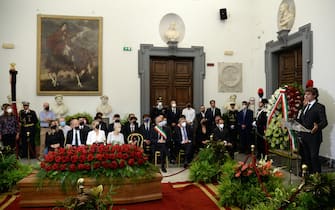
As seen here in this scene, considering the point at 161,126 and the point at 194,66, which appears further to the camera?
the point at 194,66

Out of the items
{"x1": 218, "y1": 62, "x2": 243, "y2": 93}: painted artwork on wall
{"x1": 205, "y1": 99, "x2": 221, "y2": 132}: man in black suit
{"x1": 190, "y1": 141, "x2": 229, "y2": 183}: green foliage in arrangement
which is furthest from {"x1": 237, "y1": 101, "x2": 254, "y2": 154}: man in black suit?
{"x1": 190, "y1": 141, "x2": 229, "y2": 183}: green foliage in arrangement

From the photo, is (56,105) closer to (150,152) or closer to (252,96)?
(150,152)

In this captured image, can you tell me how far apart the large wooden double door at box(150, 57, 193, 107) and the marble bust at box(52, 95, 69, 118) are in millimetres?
2960

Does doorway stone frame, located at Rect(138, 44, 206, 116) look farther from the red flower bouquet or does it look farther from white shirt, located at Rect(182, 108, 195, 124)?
the red flower bouquet

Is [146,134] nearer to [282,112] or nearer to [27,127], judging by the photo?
[282,112]

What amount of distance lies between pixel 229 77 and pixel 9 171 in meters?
8.19

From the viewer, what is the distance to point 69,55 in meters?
11.0

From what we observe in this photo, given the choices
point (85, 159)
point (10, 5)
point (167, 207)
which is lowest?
point (167, 207)

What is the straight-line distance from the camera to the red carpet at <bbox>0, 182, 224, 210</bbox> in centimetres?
484

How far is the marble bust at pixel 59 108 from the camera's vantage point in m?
10.6

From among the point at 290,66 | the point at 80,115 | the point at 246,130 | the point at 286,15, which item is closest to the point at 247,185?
the point at 246,130

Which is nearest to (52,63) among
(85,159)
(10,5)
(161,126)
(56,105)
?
(56,105)

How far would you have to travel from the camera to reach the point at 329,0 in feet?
25.5

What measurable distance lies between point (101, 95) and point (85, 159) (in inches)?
251
